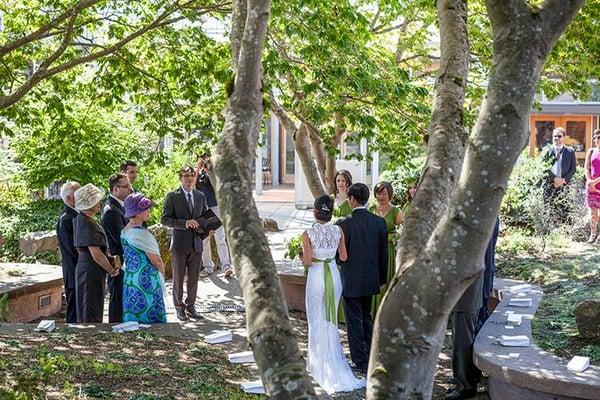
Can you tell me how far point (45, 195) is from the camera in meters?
22.7

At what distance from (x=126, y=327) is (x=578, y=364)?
4644 mm

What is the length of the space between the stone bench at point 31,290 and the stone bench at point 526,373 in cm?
595

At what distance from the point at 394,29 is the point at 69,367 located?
12272 millimetres

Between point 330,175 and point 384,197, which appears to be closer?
point 384,197

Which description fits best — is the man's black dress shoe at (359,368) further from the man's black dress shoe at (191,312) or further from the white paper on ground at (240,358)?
the man's black dress shoe at (191,312)

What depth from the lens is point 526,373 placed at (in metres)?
6.93

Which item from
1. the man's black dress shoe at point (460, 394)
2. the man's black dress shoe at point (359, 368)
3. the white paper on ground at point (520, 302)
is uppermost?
the white paper on ground at point (520, 302)

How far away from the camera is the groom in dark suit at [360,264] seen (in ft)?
29.3

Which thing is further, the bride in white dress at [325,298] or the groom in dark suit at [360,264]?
the groom in dark suit at [360,264]

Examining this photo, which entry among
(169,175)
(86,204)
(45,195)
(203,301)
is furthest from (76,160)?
(86,204)

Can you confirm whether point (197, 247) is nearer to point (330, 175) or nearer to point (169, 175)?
point (330, 175)

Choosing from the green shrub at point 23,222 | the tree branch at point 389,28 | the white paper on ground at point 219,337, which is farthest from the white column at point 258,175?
the white paper on ground at point 219,337

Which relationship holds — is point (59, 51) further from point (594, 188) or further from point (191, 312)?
point (594, 188)

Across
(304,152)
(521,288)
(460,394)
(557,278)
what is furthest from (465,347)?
(304,152)
